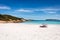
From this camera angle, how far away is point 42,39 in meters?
4.49

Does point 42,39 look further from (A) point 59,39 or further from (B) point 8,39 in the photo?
(B) point 8,39

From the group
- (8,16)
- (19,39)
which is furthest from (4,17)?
(19,39)

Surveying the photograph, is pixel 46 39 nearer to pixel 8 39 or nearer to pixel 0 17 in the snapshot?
pixel 8 39

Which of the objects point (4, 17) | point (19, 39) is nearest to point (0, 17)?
point (4, 17)

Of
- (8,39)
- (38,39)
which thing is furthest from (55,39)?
(8,39)

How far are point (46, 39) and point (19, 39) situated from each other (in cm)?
79

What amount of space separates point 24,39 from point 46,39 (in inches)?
25.5

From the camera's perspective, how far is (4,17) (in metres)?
22.0

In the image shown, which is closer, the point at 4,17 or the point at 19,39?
the point at 19,39

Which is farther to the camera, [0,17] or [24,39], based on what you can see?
[0,17]

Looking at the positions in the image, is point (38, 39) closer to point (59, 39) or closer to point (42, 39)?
point (42, 39)

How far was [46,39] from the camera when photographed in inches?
177

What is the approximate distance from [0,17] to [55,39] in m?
17.4

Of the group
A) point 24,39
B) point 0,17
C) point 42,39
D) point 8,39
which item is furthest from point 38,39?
point 0,17
